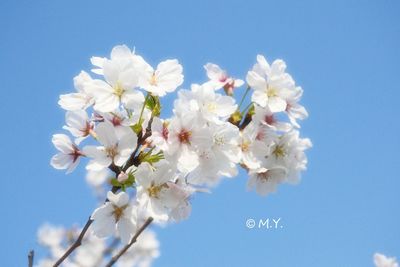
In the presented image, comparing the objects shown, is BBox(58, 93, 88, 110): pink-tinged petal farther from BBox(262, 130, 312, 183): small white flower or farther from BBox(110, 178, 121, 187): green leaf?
BBox(262, 130, 312, 183): small white flower

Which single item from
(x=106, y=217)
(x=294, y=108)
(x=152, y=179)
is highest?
(x=294, y=108)

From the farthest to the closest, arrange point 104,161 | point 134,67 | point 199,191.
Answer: point 199,191 < point 134,67 < point 104,161

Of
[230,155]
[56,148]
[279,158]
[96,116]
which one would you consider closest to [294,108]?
[279,158]

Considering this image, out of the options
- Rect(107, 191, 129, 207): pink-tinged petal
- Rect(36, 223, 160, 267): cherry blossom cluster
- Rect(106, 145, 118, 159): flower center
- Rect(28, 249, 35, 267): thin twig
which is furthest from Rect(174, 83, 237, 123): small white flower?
Rect(36, 223, 160, 267): cherry blossom cluster

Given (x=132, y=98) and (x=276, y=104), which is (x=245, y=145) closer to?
(x=276, y=104)

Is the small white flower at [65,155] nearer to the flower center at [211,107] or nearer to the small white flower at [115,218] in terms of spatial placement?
the small white flower at [115,218]

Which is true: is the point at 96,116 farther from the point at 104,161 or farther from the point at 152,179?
A: the point at 152,179

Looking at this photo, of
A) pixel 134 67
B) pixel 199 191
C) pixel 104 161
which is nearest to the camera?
pixel 104 161

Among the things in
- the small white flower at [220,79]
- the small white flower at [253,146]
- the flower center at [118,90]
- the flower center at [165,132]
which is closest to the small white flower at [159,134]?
the flower center at [165,132]

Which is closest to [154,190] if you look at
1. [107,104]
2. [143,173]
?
[143,173]
